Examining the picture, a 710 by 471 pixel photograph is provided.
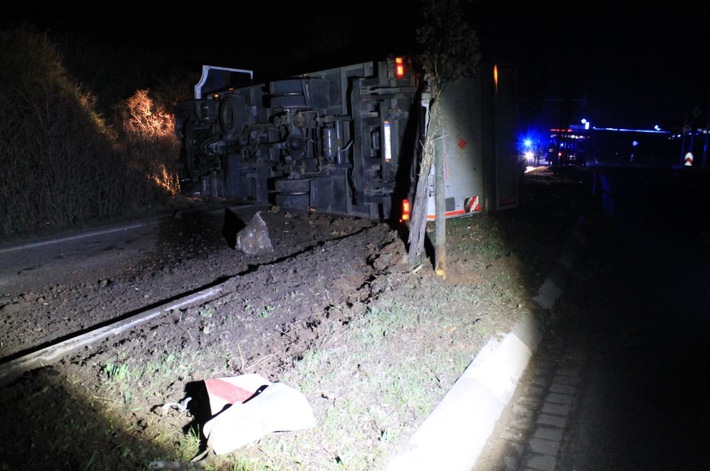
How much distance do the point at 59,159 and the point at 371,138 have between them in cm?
633

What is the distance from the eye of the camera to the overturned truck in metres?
8.65

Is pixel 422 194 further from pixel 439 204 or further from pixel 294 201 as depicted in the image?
pixel 294 201

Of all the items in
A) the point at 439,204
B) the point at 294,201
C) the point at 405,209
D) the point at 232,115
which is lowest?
the point at 405,209

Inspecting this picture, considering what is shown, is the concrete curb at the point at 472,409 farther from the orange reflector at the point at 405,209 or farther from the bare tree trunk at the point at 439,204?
the orange reflector at the point at 405,209

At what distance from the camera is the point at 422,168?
6.06 meters

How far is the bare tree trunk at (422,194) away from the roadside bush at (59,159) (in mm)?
7210

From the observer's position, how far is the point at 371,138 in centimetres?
905

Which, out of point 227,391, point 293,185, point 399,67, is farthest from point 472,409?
point 293,185

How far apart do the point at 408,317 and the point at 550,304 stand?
7.32 ft

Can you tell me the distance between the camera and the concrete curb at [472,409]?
3.28 meters

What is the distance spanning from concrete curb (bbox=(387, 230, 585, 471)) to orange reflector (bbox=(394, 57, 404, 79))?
4461mm

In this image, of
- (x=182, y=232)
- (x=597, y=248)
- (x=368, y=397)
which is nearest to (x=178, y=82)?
(x=182, y=232)

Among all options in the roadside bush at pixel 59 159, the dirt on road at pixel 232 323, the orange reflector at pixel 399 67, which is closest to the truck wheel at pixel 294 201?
the dirt on road at pixel 232 323

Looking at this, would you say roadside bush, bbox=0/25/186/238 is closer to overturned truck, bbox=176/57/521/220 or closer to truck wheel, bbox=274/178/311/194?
overturned truck, bbox=176/57/521/220
